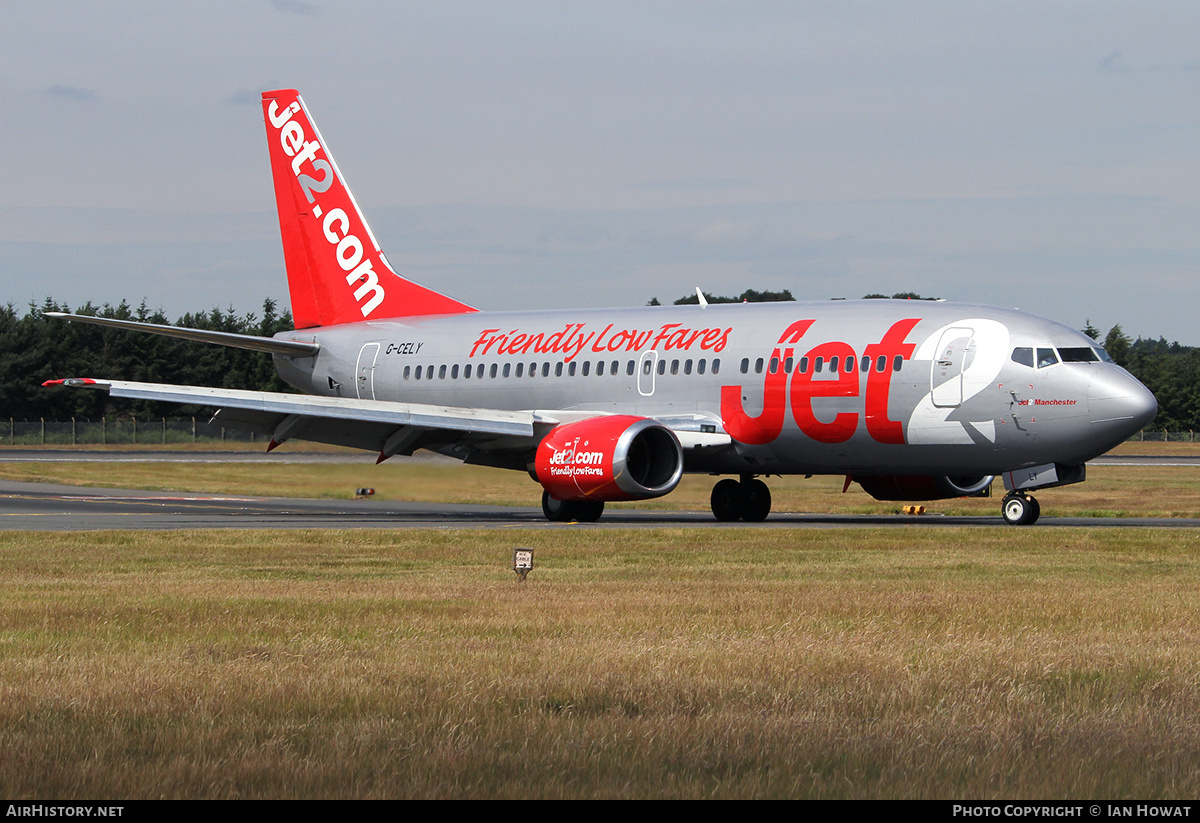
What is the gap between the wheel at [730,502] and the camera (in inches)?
1125

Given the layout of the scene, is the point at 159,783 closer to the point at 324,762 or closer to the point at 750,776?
the point at 324,762

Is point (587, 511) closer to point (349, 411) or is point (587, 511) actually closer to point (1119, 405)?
point (349, 411)

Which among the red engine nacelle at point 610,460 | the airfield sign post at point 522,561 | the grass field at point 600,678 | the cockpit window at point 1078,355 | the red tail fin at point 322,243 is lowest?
the grass field at point 600,678

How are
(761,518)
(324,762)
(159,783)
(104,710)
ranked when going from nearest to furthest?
(159,783) → (324,762) → (104,710) → (761,518)

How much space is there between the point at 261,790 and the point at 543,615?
5614 millimetres

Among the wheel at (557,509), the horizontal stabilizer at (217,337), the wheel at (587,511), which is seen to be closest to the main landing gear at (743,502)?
the wheel at (587,511)

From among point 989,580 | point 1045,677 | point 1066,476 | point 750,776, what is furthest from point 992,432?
point 750,776

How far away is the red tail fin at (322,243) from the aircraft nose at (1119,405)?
1580 cm

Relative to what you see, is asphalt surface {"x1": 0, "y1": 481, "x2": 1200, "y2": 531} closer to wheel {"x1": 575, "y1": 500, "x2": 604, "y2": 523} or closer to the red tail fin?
wheel {"x1": 575, "y1": 500, "x2": 604, "y2": 523}

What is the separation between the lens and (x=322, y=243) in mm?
35625

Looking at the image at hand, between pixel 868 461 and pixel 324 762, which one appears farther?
pixel 868 461

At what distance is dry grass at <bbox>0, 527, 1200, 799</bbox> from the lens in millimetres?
6461

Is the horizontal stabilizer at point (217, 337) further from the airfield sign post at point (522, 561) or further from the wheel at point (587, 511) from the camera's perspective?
the airfield sign post at point (522, 561)

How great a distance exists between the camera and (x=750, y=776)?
6438 millimetres
